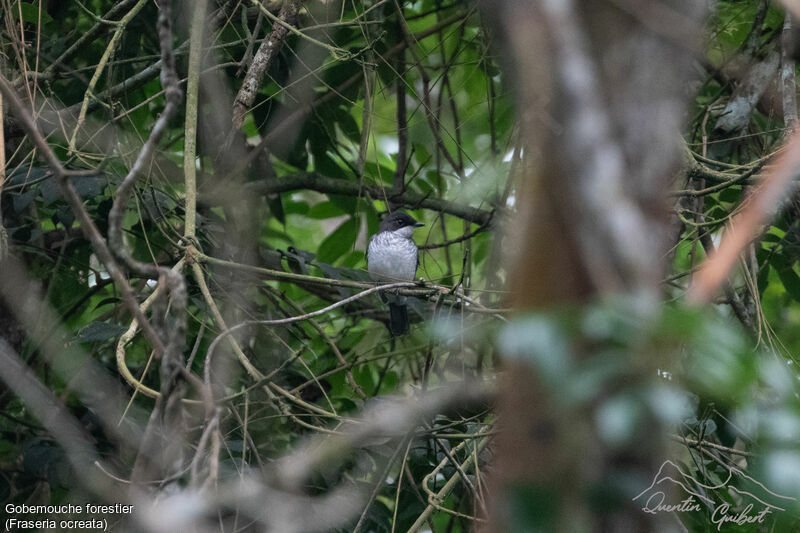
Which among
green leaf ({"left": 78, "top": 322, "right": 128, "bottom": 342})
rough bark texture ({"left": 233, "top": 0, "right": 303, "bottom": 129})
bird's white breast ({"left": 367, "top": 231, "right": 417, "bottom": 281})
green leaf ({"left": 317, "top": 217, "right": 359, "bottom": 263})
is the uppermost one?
rough bark texture ({"left": 233, "top": 0, "right": 303, "bottom": 129})

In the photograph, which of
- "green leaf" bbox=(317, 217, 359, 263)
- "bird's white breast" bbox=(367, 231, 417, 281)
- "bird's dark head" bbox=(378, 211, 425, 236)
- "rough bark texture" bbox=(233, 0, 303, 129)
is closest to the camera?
"rough bark texture" bbox=(233, 0, 303, 129)

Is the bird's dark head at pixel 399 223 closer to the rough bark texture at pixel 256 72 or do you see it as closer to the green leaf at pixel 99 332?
the rough bark texture at pixel 256 72

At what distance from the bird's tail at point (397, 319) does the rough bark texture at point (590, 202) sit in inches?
145

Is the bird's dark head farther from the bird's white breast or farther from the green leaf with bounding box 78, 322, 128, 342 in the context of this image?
the green leaf with bounding box 78, 322, 128, 342

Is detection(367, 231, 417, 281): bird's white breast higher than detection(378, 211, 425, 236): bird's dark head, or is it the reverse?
detection(378, 211, 425, 236): bird's dark head

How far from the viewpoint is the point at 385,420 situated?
1319 millimetres

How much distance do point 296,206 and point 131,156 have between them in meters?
1.67

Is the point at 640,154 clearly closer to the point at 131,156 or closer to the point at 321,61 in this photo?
the point at 131,156

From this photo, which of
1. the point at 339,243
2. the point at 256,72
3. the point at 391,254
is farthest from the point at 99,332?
the point at 391,254

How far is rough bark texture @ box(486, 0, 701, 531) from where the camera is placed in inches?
39.7

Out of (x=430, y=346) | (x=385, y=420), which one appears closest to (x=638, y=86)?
(x=385, y=420)

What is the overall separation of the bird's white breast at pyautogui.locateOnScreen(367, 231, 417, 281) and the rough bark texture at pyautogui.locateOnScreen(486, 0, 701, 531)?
495 cm

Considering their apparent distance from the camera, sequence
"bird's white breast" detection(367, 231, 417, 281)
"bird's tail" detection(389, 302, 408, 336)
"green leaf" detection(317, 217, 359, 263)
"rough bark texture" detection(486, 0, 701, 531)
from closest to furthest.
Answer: "rough bark texture" detection(486, 0, 701, 531) → "bird's tail" detection(389, 302, 408, 336) → "green leaf" detection(317, 217, 359, 263) → "bird's white breast" detection(367, 231, 417, 281)

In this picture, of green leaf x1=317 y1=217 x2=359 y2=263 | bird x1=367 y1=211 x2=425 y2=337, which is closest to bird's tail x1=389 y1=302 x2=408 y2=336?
green leaf x1=317 y1=217 x2=359 y2=263
